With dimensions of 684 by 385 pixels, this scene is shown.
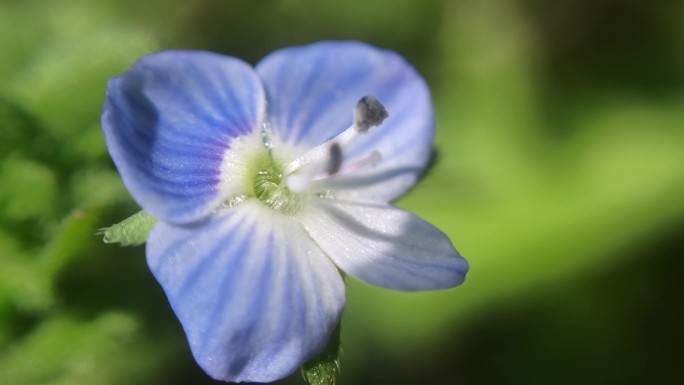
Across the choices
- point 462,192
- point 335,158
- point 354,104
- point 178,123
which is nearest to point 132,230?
point 178,123

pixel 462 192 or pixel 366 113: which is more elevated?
pixel 366 113

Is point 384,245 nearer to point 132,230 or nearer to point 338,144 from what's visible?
point 338,144

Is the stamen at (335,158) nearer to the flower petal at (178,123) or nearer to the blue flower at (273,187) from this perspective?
the blue flower at (273,187)

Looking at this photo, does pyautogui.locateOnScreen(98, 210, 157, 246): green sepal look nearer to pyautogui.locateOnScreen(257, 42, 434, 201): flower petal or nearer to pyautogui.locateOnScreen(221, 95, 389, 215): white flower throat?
pyautogui.locateOnScreen(221, 95, 389, 215): white flower throat

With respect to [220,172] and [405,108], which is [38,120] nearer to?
[220,172]

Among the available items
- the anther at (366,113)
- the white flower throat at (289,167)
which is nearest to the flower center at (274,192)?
the white flower throat at (289,167)

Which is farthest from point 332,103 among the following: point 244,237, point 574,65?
point 574,65
